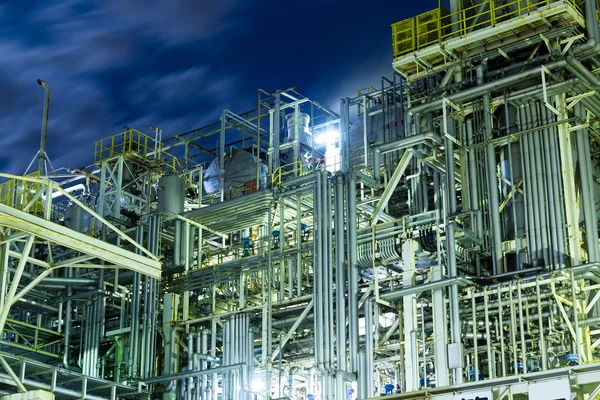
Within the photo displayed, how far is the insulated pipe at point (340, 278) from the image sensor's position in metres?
38.5

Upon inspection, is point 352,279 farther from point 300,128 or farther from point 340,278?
point 300,128

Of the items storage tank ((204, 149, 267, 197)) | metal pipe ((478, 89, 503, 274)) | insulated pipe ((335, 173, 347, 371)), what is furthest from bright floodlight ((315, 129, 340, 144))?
metal pipe ((478, 89, 503, 274))

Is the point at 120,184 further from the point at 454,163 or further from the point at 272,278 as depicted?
the point at 454,163

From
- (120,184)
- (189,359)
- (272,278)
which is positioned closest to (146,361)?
(189,359)

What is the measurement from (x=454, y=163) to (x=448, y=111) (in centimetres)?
211

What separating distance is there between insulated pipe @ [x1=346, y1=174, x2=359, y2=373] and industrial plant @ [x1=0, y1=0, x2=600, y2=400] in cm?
7

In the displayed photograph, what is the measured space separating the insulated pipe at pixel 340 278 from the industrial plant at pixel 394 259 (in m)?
0.08

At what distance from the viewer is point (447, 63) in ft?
135

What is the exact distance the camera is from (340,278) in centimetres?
3962

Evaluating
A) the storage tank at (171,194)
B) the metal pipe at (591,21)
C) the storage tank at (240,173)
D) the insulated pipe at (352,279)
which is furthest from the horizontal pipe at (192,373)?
the metal pipe at (591,21)

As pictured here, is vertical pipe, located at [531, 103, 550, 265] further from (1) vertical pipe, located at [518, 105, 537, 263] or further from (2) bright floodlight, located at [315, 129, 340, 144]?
(2) bright floodlight, located at [315, 129, 340, 144]

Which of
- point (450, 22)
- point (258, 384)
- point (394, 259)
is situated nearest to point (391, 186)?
point (394, 259)

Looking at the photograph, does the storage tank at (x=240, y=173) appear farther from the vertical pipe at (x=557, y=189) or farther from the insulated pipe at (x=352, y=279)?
the vertical pipe at (x=557, y=189)

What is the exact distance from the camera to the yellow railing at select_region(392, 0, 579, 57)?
39625 millimetres
